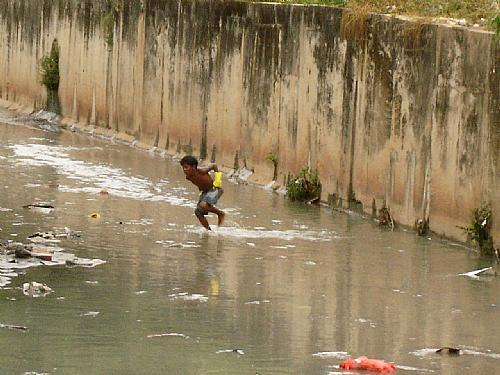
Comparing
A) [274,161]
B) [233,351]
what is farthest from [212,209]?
[233,351]

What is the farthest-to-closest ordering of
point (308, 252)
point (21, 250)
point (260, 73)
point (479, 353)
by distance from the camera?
point (260, 73)
point (308, 252)
point (21, 250)
point (479, 353)

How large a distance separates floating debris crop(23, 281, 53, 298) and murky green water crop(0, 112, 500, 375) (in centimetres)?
7

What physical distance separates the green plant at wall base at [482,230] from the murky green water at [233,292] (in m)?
0.17

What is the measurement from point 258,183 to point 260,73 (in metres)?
1.50

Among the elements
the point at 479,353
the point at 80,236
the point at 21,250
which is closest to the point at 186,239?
the point at 80,236

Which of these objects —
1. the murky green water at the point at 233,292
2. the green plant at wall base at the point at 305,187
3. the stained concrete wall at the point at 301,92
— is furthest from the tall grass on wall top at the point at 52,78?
the green plant at wall base at the point at 305,187

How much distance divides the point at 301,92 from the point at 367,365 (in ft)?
30.5

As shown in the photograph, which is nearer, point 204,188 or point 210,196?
point 210,196

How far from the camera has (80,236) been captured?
15172 mm

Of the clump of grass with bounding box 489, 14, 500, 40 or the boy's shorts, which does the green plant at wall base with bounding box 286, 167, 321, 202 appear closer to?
the boy's shorts

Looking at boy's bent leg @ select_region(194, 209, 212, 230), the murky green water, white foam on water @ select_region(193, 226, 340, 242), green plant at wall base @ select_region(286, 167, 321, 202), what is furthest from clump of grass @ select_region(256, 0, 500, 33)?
boy's bent leg @ select_region(194, 209, 212, 230)

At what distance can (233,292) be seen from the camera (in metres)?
12.6

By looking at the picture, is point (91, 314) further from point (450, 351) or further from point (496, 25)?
point (496, 25)

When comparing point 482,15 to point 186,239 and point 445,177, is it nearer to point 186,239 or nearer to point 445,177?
point 445,177
